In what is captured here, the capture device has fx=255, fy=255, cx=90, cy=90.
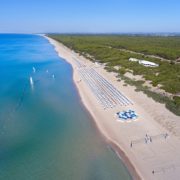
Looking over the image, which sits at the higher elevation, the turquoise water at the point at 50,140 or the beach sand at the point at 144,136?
the beach sand at the point at 144,136

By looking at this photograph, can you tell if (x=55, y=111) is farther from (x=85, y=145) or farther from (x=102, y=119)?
(x=85, y=145)

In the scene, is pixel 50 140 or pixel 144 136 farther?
pixel 50 140

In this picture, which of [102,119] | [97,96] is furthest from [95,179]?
[97,96]

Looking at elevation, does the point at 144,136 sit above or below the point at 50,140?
above

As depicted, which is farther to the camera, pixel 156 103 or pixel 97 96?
pixel 97 96

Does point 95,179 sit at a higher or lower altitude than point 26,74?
higher
